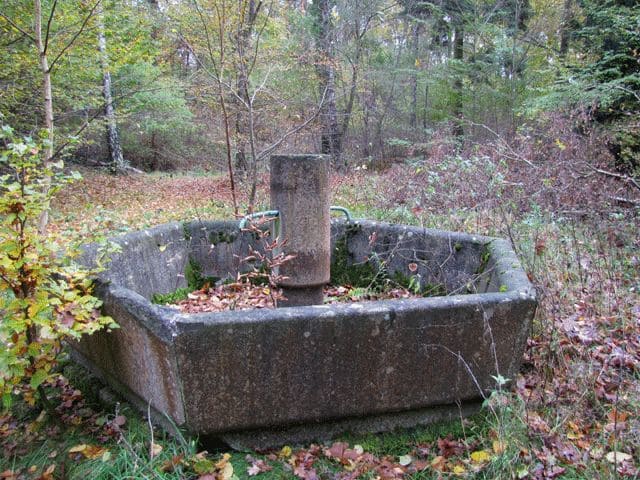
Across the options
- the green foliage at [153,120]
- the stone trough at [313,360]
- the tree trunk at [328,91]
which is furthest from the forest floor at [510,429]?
the tree trunk at [328,91]

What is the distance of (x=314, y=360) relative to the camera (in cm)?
254

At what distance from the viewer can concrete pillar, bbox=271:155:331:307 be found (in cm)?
356

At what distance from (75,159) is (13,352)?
15.6 metres

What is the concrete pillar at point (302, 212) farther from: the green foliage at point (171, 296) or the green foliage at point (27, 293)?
the green foliage at point (27, 293)

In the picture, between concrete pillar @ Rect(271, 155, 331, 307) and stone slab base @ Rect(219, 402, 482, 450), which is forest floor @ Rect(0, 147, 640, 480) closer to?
stone slab base @ Rect(219, 402, 482, 450)

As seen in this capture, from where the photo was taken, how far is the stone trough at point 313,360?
2.42 metres

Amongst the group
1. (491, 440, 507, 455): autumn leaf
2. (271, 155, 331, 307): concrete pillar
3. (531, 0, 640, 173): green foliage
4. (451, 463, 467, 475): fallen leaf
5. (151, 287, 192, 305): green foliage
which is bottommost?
(451, 463, 467, 475): fallen leaf

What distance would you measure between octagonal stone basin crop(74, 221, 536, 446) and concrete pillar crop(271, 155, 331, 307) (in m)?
1.14

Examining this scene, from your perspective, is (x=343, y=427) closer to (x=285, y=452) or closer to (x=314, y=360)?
(x=285, y=452)

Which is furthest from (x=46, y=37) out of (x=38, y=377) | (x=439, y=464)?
(x=439, y=464)

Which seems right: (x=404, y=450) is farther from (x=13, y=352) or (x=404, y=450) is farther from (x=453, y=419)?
(x=13, y=352)

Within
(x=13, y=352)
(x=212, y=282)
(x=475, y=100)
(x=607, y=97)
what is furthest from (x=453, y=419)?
(x=475, y=100)

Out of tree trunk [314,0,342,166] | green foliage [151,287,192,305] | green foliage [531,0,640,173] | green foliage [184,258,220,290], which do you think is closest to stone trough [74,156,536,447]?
green foliage [151,287,192,305]

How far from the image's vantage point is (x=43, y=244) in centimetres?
262
